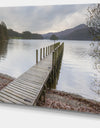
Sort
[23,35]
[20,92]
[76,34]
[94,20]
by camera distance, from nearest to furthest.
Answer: [94,20] → [20,92] → [76,34] → [23,35]

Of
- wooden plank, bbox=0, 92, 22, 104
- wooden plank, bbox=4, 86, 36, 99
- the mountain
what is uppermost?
the mountain

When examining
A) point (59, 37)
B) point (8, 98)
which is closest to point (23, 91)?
point (8, 98)

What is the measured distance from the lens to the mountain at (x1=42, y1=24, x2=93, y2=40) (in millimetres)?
2229

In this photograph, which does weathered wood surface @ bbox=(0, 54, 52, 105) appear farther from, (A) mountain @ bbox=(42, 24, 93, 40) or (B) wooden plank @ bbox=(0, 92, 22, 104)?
(A) mountain @ bbox=(42, 24, 93, 40)

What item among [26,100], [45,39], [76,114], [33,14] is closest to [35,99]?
[26,100]

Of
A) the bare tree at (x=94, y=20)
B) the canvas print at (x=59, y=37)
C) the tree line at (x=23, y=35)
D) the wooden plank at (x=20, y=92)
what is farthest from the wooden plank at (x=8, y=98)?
the bare tree at (x=94, y=20)

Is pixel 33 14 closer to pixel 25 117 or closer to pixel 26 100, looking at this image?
pixel 26 100

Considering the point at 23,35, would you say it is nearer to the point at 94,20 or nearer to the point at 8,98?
the point at 8,98

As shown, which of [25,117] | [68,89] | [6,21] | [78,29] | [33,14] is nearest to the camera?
[25,117]

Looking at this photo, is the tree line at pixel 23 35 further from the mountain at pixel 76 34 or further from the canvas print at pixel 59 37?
the mountain at pixel 76 34

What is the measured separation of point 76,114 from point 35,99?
85 cm

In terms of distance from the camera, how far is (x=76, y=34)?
8.54 ft


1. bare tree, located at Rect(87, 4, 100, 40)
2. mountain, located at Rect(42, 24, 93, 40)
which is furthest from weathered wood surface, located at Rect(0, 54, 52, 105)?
bare tree, located at Rect(87, 4, 100, 40)

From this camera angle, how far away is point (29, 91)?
2.38m
